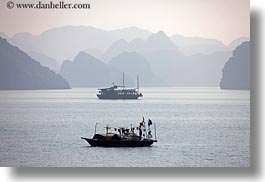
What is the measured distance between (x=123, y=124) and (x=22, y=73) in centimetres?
85

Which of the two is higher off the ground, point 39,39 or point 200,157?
point 39,39

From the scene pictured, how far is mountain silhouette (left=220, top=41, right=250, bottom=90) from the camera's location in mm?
6832

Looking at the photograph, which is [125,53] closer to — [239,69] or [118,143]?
[118,143]

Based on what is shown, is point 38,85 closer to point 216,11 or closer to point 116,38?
point 116,38

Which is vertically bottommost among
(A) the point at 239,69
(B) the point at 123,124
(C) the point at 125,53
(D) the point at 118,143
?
(D) the point at 118,143

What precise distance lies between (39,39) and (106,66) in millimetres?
540

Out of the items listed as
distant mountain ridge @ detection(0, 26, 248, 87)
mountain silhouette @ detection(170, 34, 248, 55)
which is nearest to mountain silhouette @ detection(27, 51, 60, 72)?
distant mountain ridge @ detection(0, 26, 248, 87)

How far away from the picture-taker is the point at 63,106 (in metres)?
7.01

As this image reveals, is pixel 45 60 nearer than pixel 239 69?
No

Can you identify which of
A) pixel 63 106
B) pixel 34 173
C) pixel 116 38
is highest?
pixel 116 38

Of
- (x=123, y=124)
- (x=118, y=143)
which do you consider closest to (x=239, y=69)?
(x=123, y=124)

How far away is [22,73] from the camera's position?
7.05 meters

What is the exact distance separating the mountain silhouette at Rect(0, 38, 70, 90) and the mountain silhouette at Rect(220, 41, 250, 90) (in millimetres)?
1216

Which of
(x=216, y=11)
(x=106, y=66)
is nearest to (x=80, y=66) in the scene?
(x=106, y=66)
